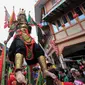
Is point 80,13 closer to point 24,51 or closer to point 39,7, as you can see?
point 39,7

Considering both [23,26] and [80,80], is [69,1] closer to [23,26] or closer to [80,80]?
[80,80]

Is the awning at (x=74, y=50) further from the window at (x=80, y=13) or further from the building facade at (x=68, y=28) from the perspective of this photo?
the window at (x=80, y=13)

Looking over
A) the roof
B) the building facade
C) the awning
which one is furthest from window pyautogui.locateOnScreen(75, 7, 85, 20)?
the roof

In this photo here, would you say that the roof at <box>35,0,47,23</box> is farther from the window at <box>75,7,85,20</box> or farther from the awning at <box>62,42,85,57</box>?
the awning at <box>62,42,85,57</box>

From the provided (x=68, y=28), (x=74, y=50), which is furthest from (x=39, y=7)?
(x=74, y=50)

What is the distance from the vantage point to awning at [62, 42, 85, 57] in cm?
1029

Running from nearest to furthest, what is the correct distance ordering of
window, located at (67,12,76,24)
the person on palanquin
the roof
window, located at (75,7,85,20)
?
the person on palanquin, window, located at (75,7,85,20), window, located at (67,12,76,24), the roof

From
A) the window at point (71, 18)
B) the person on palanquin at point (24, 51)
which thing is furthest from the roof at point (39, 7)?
the person on palanquin at point (24, 51)

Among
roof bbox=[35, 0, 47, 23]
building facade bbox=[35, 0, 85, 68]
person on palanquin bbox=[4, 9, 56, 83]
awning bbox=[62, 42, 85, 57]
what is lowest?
person on palanquin bbox=[4, 9, 56, 83]

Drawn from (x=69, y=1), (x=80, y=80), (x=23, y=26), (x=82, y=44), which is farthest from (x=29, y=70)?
(x=69, y=1)

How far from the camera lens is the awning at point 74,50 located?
10286mm

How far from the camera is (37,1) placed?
15172 millimetres

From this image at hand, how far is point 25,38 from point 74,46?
346 inches

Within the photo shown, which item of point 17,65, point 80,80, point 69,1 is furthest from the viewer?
point 69,1
